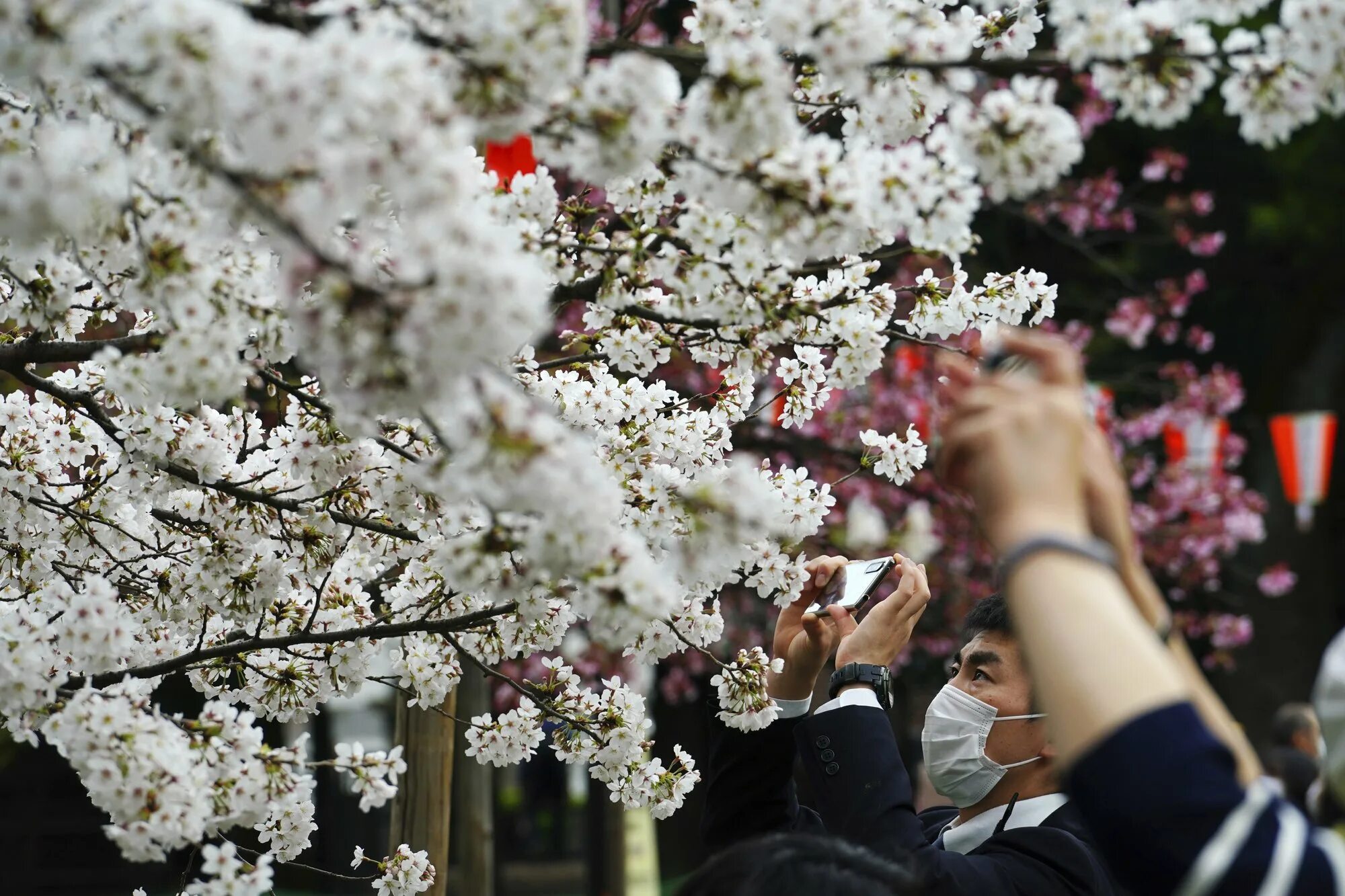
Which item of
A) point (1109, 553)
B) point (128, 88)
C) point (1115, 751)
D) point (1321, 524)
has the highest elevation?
point (1321, 524)

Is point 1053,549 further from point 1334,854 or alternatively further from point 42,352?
point 42,352

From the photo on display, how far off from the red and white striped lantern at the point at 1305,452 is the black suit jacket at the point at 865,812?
30.4 feet

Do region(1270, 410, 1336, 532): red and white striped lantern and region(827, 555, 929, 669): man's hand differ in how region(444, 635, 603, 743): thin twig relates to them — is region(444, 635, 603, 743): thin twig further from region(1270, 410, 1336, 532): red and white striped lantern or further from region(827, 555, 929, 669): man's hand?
region(1270, 410, 1336, 532): red and white striped lantern

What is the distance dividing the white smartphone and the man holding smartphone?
20 millimetres

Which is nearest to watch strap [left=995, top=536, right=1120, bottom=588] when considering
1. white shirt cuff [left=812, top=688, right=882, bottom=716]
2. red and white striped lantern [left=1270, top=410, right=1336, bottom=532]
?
white shirt cuff [left=812, top=688, right=882, bottom=716]

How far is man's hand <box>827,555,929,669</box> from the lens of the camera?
298cm

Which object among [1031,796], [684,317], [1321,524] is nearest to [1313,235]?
[1321,524]

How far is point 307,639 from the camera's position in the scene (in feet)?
9.43

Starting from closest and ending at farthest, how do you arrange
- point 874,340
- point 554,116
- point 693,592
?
1. point 554,116
2. point 874,340
3. point 693,592

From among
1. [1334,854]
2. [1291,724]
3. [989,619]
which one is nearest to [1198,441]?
[1291,724]

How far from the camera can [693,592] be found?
9.82 feet

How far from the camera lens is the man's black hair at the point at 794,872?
1.72 meters

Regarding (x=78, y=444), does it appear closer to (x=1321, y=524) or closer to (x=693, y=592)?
(x=693, y=592)

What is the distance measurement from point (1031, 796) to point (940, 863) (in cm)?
62
